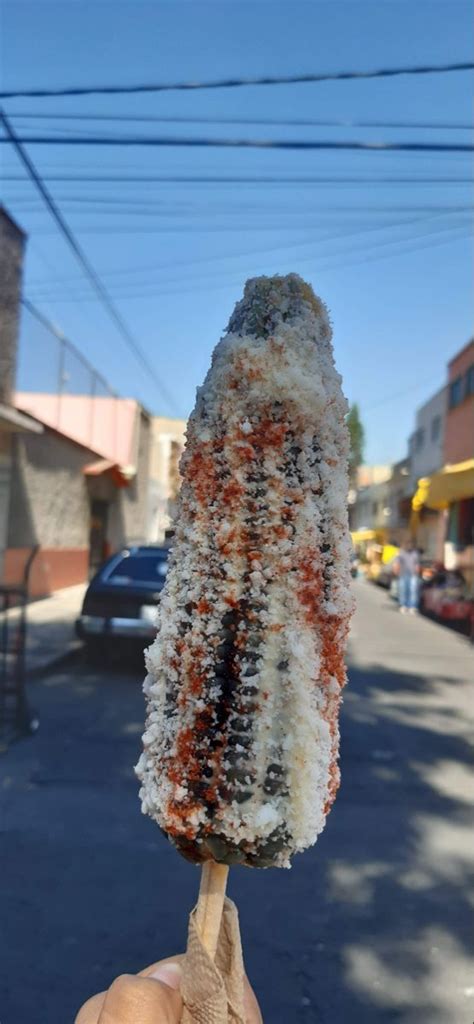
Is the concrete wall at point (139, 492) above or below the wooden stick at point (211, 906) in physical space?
above

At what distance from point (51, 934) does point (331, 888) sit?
141 cm

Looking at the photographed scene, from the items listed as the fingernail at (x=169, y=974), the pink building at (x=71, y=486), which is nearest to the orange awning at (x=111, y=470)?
the pink building at (x=71, y=486)

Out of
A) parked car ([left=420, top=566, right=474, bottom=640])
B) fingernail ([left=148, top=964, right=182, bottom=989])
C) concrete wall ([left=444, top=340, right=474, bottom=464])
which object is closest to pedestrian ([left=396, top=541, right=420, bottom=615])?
parked car ([left=420, top=566, right=474, bottom=640])

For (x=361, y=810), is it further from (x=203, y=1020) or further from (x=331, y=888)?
(x=203, y=1020)

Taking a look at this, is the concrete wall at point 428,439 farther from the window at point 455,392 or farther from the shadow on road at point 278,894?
the shadow on road at point 278,894

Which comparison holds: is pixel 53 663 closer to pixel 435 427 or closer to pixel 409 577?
pixel 409 577

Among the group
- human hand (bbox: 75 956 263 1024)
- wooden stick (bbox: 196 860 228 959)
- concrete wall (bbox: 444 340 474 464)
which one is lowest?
human hand (bbox: 75 956 263 1024)

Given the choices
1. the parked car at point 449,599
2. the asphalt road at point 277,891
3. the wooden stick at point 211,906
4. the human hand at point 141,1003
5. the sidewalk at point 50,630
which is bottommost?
the asphalt road at point 277,891

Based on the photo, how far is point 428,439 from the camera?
32312mm

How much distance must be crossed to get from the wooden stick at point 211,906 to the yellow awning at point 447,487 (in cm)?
1691

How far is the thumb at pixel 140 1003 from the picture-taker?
1.24 m

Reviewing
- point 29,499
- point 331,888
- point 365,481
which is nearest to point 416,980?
point 331,888

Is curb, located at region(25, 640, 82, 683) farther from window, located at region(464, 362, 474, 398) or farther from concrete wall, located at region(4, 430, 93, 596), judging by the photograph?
window, located at region(464, 362, 474, 398)

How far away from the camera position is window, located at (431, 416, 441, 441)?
99.0 ft
